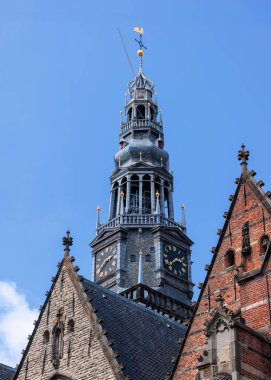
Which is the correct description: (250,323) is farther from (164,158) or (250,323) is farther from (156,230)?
(164,158)

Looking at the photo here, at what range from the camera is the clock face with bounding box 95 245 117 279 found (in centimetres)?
4515

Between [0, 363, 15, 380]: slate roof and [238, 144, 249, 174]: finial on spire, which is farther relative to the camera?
[0, 363, 15, 380]: slate roof

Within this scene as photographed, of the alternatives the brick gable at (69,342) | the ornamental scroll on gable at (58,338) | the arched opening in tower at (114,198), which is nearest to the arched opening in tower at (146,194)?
the arched opening in tower at (114,198)

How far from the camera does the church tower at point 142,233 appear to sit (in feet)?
147

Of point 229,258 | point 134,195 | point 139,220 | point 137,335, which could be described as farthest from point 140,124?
point 229,258

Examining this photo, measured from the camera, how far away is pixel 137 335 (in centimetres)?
2406

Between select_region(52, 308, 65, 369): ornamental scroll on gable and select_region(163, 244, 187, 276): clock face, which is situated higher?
select_region(163, 244, 187, 276): clock face

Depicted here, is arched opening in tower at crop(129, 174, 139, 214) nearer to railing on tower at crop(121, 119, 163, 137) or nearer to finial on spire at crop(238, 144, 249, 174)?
railing on tower at crop(121, 119, 163, 137)

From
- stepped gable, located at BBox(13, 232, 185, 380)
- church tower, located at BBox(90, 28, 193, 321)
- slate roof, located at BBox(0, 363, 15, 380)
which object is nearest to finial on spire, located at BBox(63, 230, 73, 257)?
stepped gable, located at BBox(13, 232, 185, 380)

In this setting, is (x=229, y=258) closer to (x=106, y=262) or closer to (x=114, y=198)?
(x=106, y=262)

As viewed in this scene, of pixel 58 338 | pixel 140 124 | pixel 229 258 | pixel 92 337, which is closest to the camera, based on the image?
pixel 229 258

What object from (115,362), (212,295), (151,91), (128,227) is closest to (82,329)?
(115,362)

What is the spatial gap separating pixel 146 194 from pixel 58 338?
24.2m

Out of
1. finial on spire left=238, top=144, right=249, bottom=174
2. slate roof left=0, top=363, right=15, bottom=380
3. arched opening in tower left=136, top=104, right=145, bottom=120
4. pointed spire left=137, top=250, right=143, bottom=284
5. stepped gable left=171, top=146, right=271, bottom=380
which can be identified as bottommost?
stepped gable left=171, top=146, right=271, bottom=380
